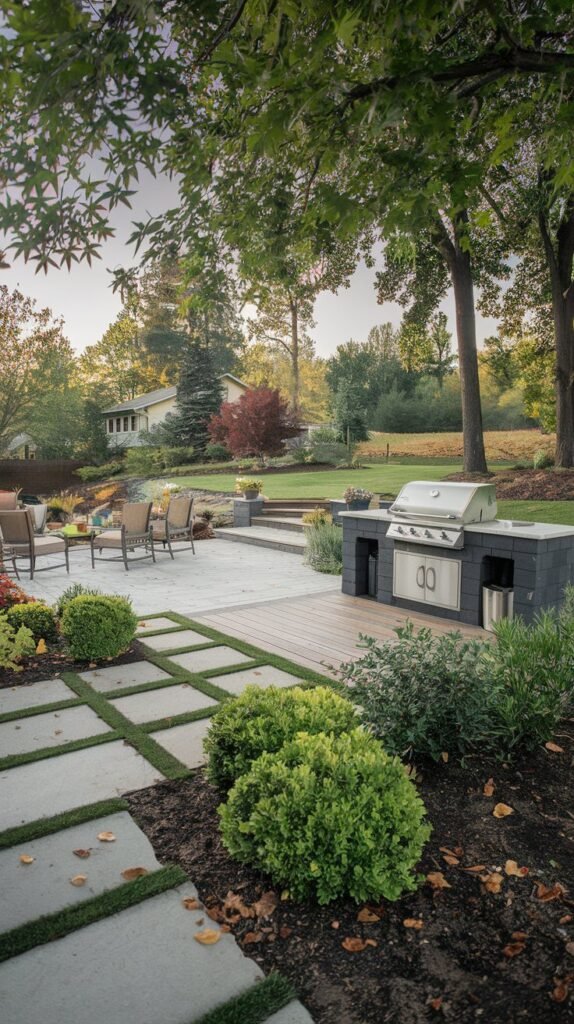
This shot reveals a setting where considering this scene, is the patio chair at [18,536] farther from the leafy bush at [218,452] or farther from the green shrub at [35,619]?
the leafy bush at [218,452]

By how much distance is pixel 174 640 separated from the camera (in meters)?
4.74

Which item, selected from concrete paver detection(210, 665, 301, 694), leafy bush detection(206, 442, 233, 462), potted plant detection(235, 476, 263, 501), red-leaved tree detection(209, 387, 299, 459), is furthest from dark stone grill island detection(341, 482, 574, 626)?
leafy bush detection(206, 442, 233, 462)

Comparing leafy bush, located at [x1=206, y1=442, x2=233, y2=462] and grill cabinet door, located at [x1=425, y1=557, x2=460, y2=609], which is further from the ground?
leafy bush, located at [x1=206, y1=442, x2=233, y2=462]

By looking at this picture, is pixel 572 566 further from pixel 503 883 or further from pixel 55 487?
pixel 55 487

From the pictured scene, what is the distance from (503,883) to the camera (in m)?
1.84

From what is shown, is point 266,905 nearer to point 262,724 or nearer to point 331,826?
point 331,826

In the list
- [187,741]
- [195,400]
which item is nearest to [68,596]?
[187,741]

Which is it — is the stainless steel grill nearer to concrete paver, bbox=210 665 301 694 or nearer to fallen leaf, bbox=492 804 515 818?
concrete paver, bbox=210 665 301 694

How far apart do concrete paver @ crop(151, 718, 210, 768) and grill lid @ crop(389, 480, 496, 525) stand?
288cm

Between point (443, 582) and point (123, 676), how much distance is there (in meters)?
2.93

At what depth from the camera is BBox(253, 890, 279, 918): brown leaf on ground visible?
5.73 ft

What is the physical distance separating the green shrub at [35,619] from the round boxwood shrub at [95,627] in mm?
375

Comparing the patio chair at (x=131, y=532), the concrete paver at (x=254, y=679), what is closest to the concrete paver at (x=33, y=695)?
the concrete paver at (x=254, y=679)

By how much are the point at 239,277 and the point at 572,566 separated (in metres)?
3.58
